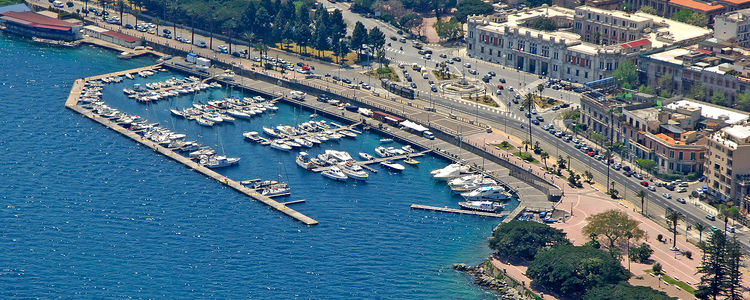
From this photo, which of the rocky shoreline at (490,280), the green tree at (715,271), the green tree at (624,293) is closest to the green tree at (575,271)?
the green tree at (624,293)

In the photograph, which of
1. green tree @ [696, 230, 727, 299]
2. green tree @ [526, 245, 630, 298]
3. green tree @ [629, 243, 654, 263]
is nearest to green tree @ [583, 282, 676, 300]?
green tree @ [526, 245, 630, 298]

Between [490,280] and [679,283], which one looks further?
[490,280]

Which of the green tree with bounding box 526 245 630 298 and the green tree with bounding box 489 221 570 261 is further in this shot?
the green tree with bounding box 489 221 570 261

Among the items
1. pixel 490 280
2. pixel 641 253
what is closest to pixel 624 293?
pixel 641 253

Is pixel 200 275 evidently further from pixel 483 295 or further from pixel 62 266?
pixel 483 295

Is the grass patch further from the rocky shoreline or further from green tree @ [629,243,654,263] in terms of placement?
the rocky shoreline

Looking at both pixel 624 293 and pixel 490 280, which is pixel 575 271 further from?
A: pixel 490 280
